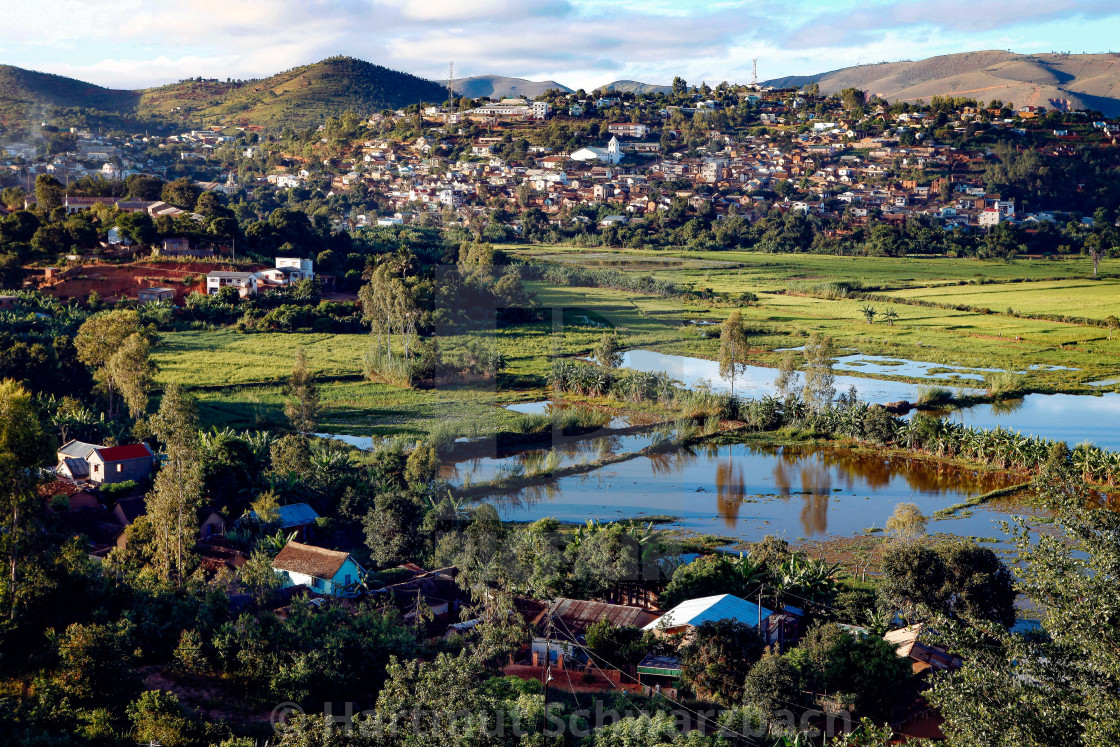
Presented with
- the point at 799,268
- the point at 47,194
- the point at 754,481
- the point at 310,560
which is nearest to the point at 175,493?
the point at 310,560

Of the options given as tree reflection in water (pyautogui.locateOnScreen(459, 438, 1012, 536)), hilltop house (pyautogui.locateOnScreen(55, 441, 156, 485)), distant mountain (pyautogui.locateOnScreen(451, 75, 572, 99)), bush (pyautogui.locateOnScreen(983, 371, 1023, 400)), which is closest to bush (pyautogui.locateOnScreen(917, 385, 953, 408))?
bush (pyautogui.locateOnScreen(983, 371, 1023, 400))

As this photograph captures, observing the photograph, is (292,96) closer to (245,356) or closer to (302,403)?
(245,356)

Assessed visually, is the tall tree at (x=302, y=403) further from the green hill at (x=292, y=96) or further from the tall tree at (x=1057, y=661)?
the green hill at (x=292, y=96)

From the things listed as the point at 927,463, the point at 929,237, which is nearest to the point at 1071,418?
the point at 927,463

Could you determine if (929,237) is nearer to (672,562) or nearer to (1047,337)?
(1047,337)

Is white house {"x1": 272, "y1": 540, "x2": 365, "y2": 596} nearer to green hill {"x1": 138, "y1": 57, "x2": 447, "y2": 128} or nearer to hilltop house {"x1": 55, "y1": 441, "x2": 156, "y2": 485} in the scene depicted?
hilltop house {"x1": 55, "y1": 441, "x2": 156, "y2": 485}

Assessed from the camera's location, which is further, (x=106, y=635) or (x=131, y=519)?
(x=131, y=519)
